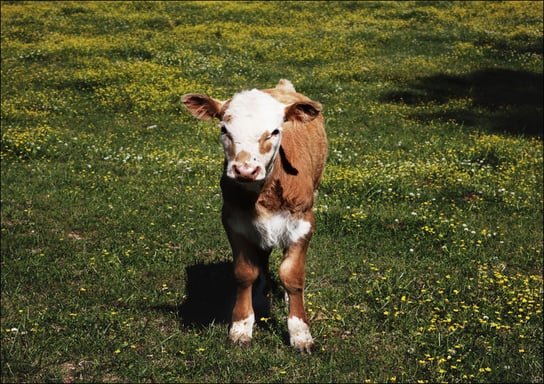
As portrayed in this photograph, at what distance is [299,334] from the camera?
693 cm

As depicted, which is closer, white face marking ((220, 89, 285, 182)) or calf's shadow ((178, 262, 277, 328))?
white face marking ((220, 89, 285, 182))

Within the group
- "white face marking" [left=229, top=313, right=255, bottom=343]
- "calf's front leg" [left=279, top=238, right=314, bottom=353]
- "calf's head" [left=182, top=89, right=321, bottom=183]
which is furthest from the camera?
"white face marking" [left=229, top=313, right=255, bottom=343]

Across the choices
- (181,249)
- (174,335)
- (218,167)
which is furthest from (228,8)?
(174,335)

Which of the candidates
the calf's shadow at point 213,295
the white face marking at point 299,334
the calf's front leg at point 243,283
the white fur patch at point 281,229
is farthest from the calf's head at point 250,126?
the calf's shadow at point 213,295

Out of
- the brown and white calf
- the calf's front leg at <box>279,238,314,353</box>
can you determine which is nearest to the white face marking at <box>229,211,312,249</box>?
the brown and white calf

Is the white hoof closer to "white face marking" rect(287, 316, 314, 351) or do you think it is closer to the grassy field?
the grassy field

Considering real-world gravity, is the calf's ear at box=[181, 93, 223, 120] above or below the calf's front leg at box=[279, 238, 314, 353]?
above

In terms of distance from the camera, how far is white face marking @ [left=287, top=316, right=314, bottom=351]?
691cm

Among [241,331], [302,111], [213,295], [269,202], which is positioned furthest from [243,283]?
[302,111]

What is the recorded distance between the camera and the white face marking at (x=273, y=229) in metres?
6.73

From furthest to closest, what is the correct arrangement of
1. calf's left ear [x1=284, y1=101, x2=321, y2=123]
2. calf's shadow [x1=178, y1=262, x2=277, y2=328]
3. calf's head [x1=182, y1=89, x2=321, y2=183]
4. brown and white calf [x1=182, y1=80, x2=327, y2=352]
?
1. calf's shadow [x1=178, y1=262, x2=277, y2=328]
2. calf's left ear [x1=284, y1=101, x2=321, y2=123]
3. brown and white calf [x1=182, y1=80, x2=327, y2=352]
4. calf's head [x1=182, y1=89, x2=321, y2=183]

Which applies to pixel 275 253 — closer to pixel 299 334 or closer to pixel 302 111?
pixel 299 334

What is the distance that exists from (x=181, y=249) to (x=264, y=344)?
10.8 ft

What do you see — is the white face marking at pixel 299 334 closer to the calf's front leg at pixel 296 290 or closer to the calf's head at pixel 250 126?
the calf's front leg at pixel 296 290
